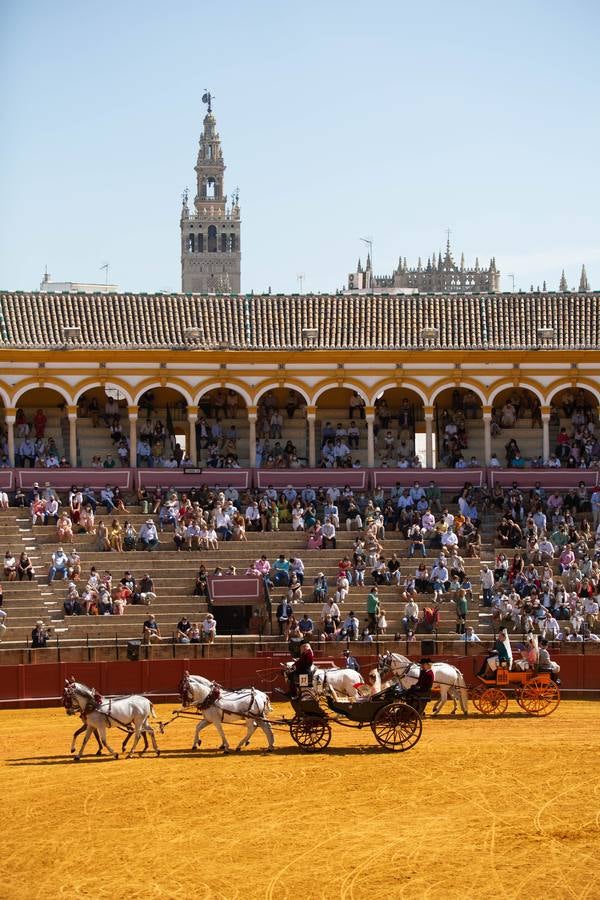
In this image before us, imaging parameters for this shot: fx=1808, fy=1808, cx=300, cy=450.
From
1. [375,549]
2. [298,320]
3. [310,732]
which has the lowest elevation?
[310,732]

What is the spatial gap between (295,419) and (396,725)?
77.6ft

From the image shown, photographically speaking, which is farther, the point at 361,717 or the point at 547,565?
the point at 547,565

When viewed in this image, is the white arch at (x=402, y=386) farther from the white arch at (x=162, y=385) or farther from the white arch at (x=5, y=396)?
the white arch at (x=5, y=396)

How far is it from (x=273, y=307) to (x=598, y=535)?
1284 cm

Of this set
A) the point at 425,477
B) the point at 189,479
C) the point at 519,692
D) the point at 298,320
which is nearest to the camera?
the point at 519,692

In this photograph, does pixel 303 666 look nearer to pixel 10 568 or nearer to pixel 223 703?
pixel 223 703

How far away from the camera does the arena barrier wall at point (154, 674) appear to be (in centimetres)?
3688

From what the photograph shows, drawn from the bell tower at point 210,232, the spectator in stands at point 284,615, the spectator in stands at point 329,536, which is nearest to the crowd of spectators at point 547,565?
the spectator in stands at point 329,536

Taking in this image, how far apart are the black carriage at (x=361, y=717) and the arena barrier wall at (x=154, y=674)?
6986mm

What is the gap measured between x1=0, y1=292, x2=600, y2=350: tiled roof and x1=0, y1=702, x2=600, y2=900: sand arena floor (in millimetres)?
21234

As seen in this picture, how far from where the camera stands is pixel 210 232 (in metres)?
174

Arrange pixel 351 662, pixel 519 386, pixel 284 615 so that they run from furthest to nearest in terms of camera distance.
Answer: pixel 519 386 → pixel 284 615 → pixel 351 662

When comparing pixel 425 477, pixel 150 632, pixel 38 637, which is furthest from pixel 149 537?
pixel 425 477

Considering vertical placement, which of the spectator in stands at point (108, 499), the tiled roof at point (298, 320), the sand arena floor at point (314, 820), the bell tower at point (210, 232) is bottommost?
the sand arena floor at point (314, 820)
